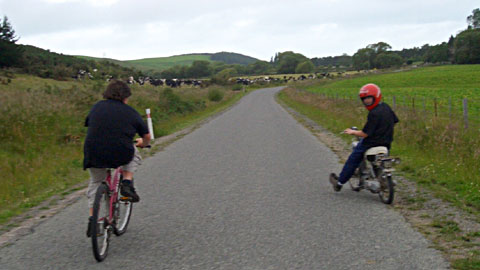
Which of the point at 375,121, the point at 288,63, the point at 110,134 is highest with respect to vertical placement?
the point at 110,134

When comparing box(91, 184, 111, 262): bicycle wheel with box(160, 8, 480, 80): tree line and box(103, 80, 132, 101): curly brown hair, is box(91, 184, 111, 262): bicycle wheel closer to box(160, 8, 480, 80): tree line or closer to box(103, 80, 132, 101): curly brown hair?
box(103, 80, 132, 101): curly brown hair

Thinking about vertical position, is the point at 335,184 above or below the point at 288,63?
above

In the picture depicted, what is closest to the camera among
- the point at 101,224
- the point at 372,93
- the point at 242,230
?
the point at 101,224

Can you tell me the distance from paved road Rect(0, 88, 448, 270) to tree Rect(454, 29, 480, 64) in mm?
84463

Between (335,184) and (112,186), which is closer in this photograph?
(112,186)

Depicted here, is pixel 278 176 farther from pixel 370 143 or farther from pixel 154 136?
pixel 154 136

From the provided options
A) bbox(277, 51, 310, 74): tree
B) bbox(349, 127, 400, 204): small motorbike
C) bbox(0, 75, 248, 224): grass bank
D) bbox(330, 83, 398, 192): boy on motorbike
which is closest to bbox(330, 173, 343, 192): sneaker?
bbox(349, 127, 400, 204): small motorbike

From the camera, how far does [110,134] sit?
5062mm

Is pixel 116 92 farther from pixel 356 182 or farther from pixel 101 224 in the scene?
pixel 356 182

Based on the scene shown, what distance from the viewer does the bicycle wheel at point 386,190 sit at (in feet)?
22.7

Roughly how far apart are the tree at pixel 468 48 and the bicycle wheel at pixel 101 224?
89.3 m

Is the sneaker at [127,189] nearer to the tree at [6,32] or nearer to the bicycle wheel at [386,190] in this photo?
the bicycle wheel at [386,190]

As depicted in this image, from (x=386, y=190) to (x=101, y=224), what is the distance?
4.09 metres

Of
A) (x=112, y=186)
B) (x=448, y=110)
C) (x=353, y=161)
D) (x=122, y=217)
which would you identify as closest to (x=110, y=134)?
(x=112, y=186)
